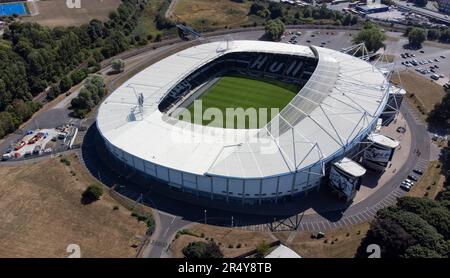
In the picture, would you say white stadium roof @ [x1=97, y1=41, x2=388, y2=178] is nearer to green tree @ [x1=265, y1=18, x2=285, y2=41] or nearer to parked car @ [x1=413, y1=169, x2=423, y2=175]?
parked car @ [x1=413, y1=169, x2=423, y2=175]

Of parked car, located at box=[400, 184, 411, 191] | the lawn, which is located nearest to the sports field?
parked car, located at box=[400, 184, 411, 191]

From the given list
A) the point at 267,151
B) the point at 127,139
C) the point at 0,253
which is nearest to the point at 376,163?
the point at 267,151

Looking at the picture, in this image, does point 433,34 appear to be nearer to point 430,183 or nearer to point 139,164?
point 430,183

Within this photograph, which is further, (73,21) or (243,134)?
(73,21)

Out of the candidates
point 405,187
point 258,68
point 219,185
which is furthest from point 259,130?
point 258,68

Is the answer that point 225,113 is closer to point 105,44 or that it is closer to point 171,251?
point 171,251
